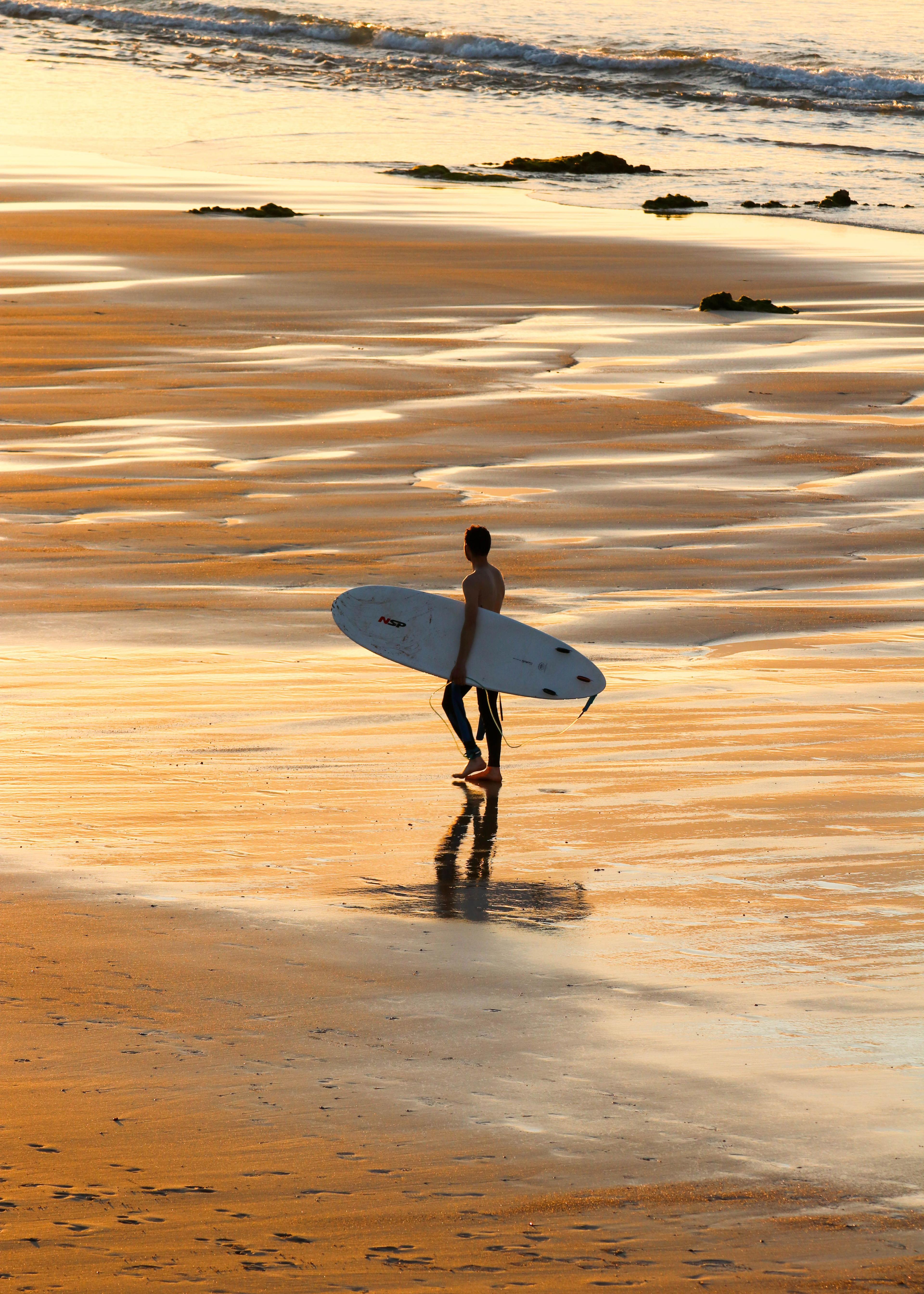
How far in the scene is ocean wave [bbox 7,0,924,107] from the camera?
4966cm

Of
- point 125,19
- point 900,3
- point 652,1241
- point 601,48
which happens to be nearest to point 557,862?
point 652,1241

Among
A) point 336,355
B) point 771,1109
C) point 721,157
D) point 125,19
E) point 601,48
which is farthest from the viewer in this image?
point 125,19

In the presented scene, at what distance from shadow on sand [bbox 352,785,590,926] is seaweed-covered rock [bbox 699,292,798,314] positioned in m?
15.9

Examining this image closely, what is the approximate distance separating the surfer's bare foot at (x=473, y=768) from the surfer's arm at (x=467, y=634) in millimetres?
487

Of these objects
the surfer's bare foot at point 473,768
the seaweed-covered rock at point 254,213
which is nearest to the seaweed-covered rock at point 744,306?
the seaweed-covered rock at point 254,213

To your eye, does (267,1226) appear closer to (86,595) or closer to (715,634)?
(715,634)

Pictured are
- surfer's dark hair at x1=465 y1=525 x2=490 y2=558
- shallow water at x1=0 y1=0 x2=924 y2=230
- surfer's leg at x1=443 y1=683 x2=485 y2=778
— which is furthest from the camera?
shallow water at x1=0 y1=0 x2=924 y2=230

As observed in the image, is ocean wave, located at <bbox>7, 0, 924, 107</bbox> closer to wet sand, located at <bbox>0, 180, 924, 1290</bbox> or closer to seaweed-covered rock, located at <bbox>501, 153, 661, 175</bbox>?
seaweed-covered rock, located at <bbox>501, 153, 661, 175</bbox>

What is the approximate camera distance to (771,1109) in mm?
4641

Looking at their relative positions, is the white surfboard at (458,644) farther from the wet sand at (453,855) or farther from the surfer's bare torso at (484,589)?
the wet sand at (453,855)

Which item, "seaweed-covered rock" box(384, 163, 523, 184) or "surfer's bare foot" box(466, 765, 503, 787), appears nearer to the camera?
"surfer's bare foot" box(466, 765, 503, 787)

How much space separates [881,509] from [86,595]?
Result: 241 inches

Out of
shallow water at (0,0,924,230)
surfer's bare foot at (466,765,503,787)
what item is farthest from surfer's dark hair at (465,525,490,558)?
shallow water at (0,0,924,230)

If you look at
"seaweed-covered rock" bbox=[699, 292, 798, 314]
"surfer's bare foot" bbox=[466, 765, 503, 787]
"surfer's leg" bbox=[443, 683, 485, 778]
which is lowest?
"surfer's bare foot" bbox=[466, 765, 503, 787]
